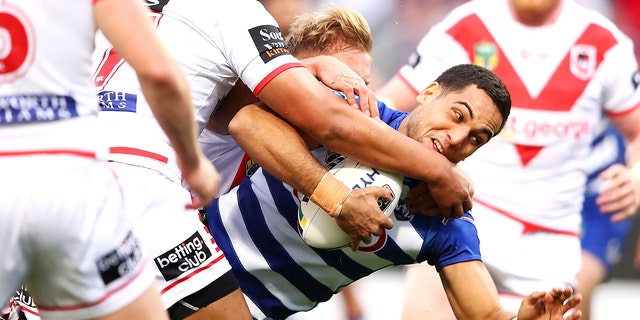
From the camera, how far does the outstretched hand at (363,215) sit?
319 cm

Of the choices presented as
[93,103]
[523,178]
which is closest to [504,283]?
[523,178]

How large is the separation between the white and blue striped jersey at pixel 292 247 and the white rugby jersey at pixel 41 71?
141cm

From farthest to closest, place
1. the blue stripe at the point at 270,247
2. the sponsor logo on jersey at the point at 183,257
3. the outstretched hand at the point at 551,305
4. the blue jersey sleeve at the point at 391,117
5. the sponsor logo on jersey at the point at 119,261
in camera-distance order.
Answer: the blue stripe at the point at 270,247 < the blue jersey sleeve at the point at 391,117 < the sponsor logo on jersey at the point at 183,257 < the outstretched hand at the point at 551,305 < the sponsor logo on jersey at the point at 119,261

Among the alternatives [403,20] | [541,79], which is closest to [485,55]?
[541,79]

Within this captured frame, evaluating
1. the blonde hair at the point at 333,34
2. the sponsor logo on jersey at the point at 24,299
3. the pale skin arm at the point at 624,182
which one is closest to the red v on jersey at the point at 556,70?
the pale skin arm at the point at 624,182

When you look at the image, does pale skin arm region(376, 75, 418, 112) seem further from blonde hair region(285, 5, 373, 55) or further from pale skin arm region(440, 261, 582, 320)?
pale skin arm region(440, 261, 582, 320)

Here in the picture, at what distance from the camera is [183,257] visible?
3.26 metres

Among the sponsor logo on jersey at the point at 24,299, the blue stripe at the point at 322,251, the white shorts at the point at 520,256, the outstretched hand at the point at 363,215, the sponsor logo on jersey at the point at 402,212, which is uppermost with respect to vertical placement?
the outstretched hand at the point at 363,215

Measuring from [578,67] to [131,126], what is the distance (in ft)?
10.2

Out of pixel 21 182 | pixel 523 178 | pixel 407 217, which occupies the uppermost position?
pixel 21 182

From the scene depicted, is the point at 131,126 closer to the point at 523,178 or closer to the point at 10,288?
the point at 10,288

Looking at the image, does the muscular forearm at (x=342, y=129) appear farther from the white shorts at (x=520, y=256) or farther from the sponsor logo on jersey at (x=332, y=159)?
the white shorts at (x=520, y=256)

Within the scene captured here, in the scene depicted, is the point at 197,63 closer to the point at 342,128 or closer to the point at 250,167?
the point at 342,128

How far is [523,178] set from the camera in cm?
562
